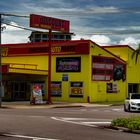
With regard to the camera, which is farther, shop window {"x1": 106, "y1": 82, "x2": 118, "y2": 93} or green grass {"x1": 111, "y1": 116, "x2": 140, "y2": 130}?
shop window {"x1": 106, "y1": 82, "x2": 118, "y2": 93}

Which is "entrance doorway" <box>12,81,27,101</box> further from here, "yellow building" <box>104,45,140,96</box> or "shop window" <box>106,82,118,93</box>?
"yellow building" <box>104,45,140,96</box>

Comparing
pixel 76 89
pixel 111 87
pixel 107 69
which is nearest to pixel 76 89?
pixel 76 89

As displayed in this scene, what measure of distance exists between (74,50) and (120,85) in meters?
9.06

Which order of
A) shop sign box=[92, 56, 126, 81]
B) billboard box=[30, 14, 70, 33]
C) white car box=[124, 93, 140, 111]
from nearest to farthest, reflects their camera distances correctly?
white car box=[124, 93, 140, 111], billboard box=[30, 14, 70, 33], shop sign box=[92, 56, 126, 81]

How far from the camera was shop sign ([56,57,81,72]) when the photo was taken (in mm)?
55625

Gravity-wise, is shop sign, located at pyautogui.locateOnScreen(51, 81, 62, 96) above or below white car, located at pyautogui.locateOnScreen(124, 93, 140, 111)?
above

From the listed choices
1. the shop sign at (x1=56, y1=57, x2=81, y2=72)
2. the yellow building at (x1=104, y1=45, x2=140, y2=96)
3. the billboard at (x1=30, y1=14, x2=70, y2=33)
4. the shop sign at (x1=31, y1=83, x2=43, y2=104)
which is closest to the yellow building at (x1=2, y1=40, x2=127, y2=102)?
the shop sign at (x1=56, y1=57, x2=81, y2=72)

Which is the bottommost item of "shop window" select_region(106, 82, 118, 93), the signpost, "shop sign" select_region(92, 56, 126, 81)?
"shop window" select_region(106, 82, 118, 93)

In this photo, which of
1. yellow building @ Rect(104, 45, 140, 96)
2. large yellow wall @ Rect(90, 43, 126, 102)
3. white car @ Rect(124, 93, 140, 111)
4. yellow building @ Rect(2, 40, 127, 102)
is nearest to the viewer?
white car @ Rect(124, 93, 140, 111)

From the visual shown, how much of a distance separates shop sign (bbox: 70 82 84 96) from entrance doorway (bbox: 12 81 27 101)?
19.5 feet

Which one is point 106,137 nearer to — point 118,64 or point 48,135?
point 48,135

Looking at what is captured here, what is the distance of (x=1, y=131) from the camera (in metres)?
19.2

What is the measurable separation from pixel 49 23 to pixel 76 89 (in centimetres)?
947

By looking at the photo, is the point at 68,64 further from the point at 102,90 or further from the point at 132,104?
the point at 132,104
